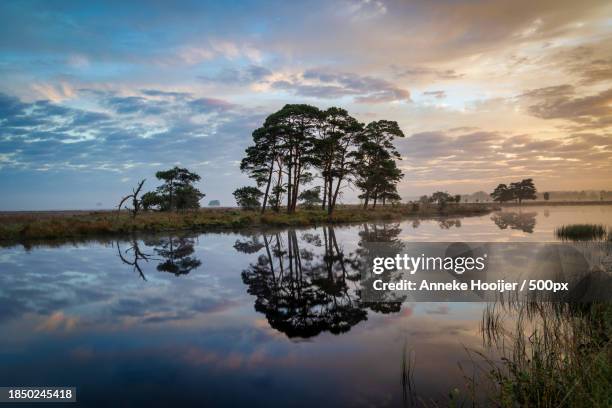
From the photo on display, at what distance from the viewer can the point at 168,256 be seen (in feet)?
67.7

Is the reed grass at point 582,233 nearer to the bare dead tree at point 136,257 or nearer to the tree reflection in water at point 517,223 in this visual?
the tree reflection in water at point 517,223

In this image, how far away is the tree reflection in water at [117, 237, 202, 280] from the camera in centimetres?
1700

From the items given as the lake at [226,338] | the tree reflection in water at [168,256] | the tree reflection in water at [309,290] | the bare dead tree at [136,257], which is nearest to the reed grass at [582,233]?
the tree reflection in water at [309,290]

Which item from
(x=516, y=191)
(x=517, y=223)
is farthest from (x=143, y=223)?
(x=516, y=191)

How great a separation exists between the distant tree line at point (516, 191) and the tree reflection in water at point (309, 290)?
381 feet

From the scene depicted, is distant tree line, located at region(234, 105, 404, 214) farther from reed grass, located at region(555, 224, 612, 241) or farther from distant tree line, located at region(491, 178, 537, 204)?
distant tree line, located at region(491, 178, 537, 204)

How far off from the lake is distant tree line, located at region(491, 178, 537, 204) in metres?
122

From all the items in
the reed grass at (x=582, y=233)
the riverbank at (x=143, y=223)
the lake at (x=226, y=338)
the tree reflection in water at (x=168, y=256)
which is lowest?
the lake at (x=226, y=338)

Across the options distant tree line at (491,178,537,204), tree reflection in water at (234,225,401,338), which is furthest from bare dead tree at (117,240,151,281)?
distant tree line at (491,178,537,204)

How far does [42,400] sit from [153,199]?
60388 mm

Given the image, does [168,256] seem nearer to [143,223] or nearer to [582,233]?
[143,223]

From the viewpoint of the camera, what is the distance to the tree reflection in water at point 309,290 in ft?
29.7

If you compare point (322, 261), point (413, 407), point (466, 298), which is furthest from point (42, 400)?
point (322, 261)

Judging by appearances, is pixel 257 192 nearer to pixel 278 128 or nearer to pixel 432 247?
pixel 278 128
